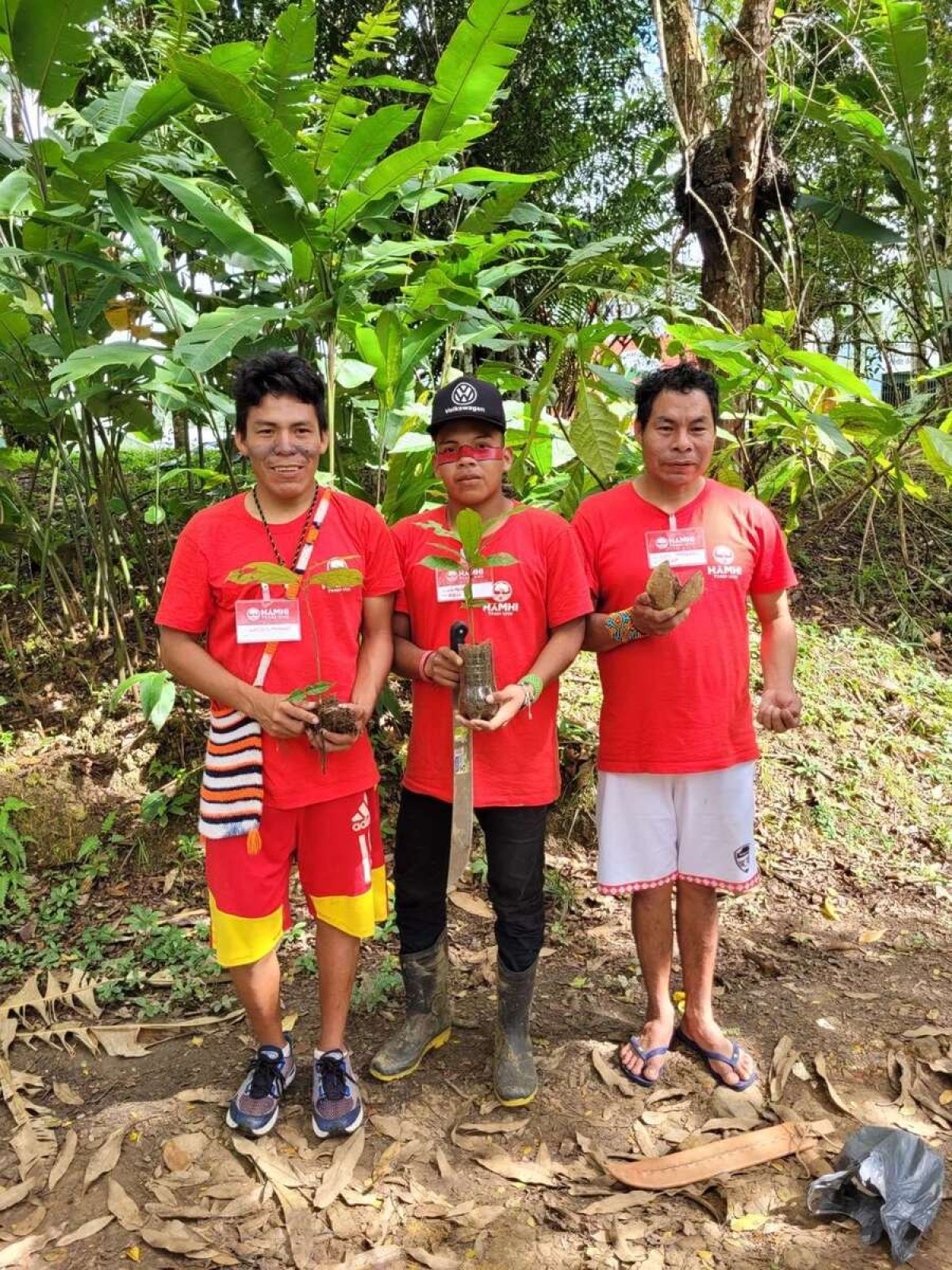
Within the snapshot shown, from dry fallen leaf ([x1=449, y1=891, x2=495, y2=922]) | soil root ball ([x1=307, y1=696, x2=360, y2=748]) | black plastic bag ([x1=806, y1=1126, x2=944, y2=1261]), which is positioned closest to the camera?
black plastic bag ([x1=806, y1=1126, x2=944, y2=1261])

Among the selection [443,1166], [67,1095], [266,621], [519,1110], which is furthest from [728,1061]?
[67,1095]

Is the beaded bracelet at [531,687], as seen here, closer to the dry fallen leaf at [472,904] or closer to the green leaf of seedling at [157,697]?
the dry fallen leaf at [472,904]

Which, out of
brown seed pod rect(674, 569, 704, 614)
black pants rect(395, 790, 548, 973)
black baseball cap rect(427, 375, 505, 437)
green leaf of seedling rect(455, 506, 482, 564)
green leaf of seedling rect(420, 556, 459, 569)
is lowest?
black pants rect(395, 790, 548, 973)

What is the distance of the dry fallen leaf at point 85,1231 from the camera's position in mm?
2039

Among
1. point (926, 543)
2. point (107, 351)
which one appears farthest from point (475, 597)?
point (926, 543)

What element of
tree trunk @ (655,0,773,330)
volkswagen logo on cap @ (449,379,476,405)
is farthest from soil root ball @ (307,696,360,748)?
tree trunk @ (655,0,773,330)

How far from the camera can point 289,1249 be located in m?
2.02

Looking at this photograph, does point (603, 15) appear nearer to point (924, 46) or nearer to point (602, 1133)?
point (924, 46)

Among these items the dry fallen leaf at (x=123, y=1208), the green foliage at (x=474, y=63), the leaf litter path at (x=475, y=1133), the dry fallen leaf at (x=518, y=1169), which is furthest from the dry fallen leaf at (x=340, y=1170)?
the green foliage at (x=474, y=63)

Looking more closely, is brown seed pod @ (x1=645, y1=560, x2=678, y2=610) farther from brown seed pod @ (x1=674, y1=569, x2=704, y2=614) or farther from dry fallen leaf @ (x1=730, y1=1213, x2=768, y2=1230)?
dry fallen leaf @ (x1=730, y1=1213, x2=768, y2=1230)

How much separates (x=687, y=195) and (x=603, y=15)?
440 cm

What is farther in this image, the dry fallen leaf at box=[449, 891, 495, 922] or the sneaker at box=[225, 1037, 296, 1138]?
the dry fallen leaf at box=[449, 891, 495, 922]

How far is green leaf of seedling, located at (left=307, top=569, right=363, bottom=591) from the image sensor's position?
204 cm

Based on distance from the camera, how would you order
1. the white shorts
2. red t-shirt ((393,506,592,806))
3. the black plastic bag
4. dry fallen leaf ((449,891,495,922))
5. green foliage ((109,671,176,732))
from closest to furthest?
1. the black plastic bag
2. red t-shirt ((393,506,592,806))
3. the white shorts
4. green foliage ((109,671,176,732))
5. dry fallen leaf ((449,891,495,922))
